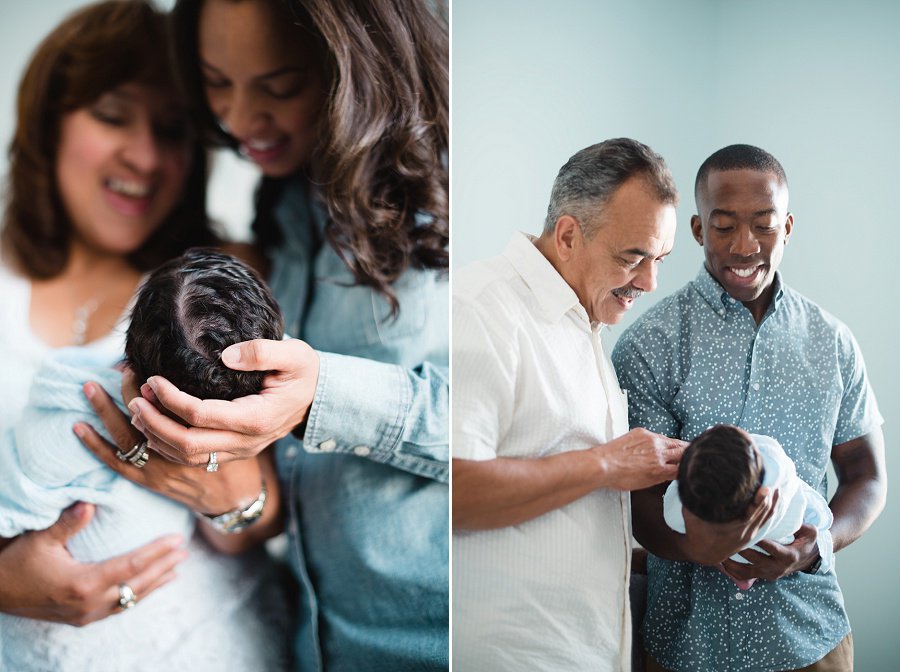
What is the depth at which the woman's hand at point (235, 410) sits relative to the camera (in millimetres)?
1320

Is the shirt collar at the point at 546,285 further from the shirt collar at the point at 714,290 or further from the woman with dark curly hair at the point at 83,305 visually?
the woman with dark curly hair at the point at 83,305

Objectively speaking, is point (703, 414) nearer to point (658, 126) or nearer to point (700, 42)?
point (658, 126)

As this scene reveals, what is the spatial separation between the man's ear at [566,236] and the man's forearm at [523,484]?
1.32ft

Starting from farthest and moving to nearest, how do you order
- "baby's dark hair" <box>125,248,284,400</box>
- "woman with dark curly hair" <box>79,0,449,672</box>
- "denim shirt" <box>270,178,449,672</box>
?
1. "denim shirt" <box>270,178,449,672</box>
2. "woman with dark curly hair" <box>79,0,449,672</box>
3. "baby's dark hair" <box>125,248,284,400</box>

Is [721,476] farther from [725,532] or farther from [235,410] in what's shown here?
[235,410]

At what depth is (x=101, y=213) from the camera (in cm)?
140

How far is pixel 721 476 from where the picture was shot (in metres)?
1.44

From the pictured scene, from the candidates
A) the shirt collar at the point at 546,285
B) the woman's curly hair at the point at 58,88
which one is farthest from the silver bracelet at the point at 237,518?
the shirt collar at the point at 546,285

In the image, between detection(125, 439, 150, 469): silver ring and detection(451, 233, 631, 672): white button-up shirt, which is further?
detection(451, 233, 631, 672): white button-up shirt

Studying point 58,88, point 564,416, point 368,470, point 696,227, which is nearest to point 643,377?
point 564,416

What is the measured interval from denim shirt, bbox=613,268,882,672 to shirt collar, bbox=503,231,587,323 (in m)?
0.14

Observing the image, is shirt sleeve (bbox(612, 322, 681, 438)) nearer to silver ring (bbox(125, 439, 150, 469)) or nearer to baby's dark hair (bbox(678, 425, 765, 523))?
baby's dark hair (bbox(678, 425, 765, 523))

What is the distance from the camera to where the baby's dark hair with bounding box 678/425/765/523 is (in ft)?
4.72

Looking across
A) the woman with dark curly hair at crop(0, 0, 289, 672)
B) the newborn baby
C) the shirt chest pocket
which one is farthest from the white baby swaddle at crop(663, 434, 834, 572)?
the woman with dark curly hair at crop(0, 0, 289, 672)
